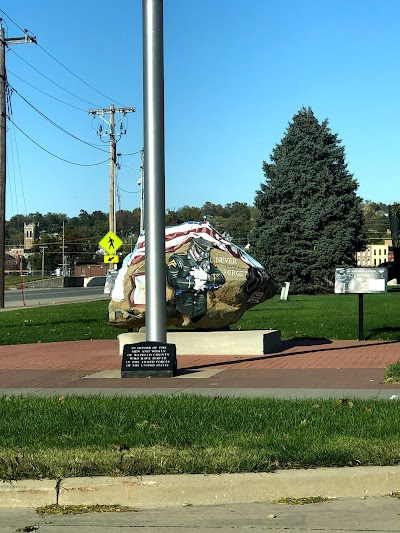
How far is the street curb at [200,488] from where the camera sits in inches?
245

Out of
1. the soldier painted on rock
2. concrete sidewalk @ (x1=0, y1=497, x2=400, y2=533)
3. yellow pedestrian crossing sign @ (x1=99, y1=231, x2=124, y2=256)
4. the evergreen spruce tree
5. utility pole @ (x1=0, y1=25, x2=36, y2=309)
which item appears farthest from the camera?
the evergreen spruce tree

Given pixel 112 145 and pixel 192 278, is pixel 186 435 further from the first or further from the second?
pixel 112 145

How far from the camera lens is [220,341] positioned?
602 inches

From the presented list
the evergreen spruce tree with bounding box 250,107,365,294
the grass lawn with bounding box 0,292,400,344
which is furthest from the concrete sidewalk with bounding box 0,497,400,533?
the evergreen spruce tree with bounding box 250,107,365,294

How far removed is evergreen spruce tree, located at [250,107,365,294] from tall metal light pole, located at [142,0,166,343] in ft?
155

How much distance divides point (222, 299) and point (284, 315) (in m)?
13.1

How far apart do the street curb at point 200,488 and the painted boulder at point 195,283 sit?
862cm

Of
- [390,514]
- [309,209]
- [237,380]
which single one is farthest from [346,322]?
[309,209]

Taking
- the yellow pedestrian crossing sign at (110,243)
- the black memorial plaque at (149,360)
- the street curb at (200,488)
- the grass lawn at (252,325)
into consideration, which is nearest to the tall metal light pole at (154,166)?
the black memorial plaque at (149,360)

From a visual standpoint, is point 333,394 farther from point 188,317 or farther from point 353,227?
point 353,227

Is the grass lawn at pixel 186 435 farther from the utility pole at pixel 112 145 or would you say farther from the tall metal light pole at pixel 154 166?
the utility pole at pixel 112 145

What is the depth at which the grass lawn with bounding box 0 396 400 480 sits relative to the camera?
6574mm

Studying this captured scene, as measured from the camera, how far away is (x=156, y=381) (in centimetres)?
1199

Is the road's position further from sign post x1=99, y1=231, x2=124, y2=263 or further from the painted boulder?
the painted boulder
